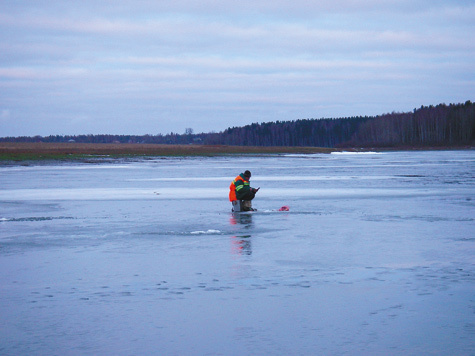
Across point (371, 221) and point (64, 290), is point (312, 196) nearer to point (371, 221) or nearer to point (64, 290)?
point (371, 221)

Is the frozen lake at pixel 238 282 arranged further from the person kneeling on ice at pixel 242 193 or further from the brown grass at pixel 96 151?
the brown grass at pixel 96 151

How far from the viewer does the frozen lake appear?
6.30 meters

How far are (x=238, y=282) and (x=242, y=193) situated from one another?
9040 mm

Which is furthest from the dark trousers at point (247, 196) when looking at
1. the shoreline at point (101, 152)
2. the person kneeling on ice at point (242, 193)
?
the shoreline at point (101, 152)

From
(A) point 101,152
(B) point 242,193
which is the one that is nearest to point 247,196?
(B) point 242,193

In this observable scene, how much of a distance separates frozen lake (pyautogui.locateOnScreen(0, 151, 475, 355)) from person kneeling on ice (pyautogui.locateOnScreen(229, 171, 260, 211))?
23.6 inches

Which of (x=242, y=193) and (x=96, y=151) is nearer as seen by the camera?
(x=242, y=193)

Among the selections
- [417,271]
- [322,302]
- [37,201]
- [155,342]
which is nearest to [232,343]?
[155,342]

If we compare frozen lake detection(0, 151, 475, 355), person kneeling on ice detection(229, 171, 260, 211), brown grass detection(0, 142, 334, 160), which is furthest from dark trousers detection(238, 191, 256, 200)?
brown grass detection(0, 142, 334, 160)

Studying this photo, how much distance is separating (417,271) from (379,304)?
6.82ft

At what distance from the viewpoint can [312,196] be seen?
74.7 ft

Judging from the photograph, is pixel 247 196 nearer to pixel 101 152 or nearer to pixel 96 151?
pixel 101 152

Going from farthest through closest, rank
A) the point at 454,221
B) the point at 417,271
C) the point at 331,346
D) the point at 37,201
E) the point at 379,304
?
the point at 37,201 < the point at 454,221 < the point at 417,271 < the point at 379,304 < the point at 331,346

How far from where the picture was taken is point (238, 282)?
8789mm
